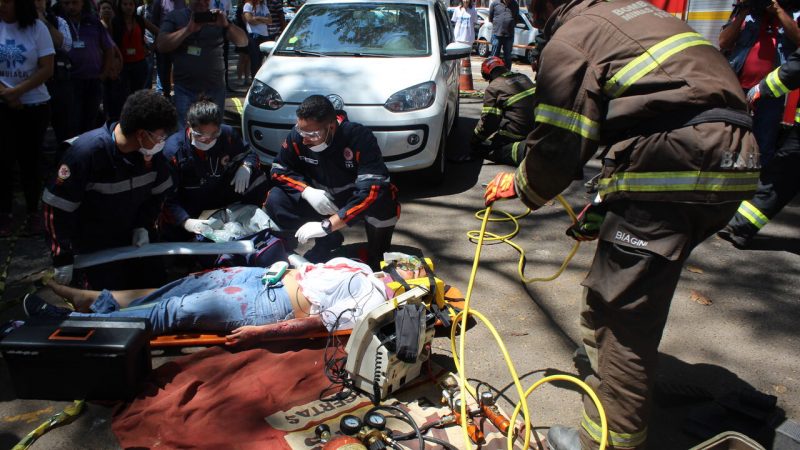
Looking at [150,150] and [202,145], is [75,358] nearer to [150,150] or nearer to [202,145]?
[150,150]

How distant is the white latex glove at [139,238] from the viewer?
3.99 meters

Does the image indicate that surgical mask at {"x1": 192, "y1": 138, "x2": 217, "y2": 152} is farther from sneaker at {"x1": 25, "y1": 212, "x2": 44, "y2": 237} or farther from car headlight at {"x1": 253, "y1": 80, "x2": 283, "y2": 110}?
sneaker at {"x1": 25, "y1": 212, "x2": 44, "y2": 237}

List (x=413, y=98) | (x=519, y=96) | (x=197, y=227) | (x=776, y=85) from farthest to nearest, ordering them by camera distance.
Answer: (x=519, y=96) < (x=413, y=98) < (x=776, y=85) < (x=197, y=227)

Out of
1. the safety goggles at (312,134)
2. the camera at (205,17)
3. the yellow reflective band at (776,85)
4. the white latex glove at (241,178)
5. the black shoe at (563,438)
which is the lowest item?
the black shoe at (563,438)

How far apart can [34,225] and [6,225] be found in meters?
0.20

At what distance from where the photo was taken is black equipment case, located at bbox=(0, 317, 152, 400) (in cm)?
288

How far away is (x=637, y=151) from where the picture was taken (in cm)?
236

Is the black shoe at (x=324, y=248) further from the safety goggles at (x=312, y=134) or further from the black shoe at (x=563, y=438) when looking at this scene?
the black shoe at (x=563, y=438)

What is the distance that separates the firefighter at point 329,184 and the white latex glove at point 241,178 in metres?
0.21

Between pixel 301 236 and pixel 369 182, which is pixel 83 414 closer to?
pixel 301 236

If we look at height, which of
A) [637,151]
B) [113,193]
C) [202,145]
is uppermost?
[637,151]

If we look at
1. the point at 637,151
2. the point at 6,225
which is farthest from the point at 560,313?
the point at 6,225

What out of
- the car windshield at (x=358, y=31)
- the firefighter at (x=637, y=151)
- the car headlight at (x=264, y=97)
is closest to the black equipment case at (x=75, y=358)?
the firefighter at (x=637, y=151)

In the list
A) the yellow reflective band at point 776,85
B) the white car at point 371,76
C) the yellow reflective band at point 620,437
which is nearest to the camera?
the yellow reflective band at point 620,437
